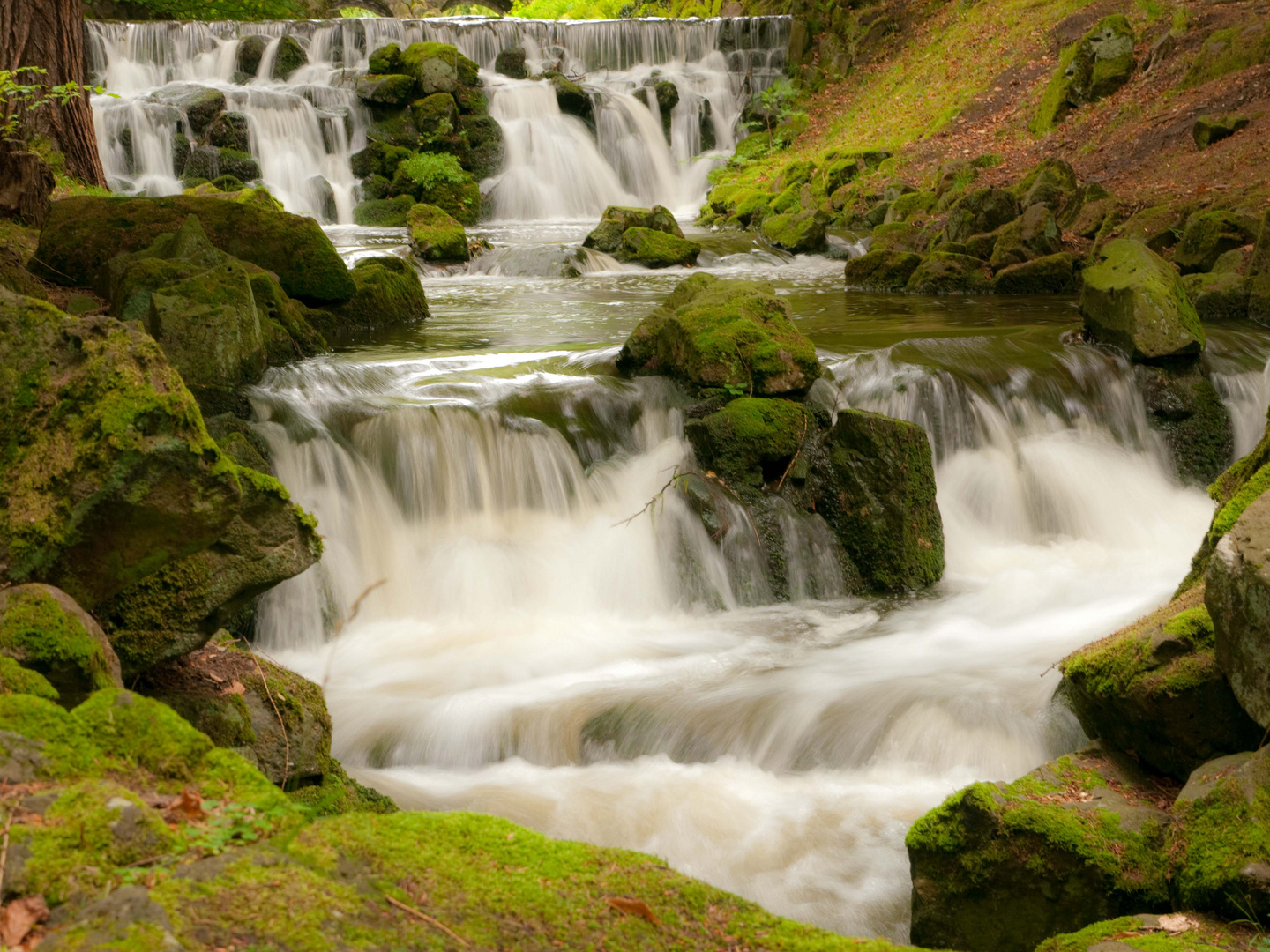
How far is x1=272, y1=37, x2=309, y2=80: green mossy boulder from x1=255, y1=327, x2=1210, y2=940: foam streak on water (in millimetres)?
17912

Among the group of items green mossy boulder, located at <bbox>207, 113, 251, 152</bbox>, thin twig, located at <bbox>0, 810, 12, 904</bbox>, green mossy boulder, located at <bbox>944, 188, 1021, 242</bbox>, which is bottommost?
thin twig, located at <bbox>0, 810, 12, 904</bbox>

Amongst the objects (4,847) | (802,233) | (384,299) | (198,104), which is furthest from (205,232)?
(198,104)

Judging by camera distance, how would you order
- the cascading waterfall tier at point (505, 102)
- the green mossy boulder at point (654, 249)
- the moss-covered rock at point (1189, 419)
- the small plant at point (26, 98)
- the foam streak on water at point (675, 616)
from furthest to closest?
1. the cascading waterfall tier at point (505, 102)
2. the green mossy boulder at point (654, 249)
3. the moss-covered rock at point (1189, 419)
4. the small plant at point (26, 98)
5. the foam streak on water at point (675, 616)

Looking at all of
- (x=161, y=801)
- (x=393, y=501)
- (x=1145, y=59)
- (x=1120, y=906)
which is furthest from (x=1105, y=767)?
(x=1145, y=59)

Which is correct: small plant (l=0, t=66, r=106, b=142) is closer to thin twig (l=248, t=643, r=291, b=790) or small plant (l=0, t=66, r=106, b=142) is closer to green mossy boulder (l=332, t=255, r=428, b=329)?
green mossy boulder (l=332, t=255, r=428, b=329)

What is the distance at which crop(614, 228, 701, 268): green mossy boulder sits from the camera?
15969mm

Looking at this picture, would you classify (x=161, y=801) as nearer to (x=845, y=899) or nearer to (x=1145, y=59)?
(x=845, y=899)

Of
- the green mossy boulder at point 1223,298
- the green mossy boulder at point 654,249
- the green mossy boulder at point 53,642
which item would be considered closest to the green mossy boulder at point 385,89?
the green mossy boulder at point 654,249

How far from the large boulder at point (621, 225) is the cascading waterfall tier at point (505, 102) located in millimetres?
4997

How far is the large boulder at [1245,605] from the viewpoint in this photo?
3.04 metres

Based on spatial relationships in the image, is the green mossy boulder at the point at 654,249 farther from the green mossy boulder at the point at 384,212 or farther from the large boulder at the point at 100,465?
the large boulder at the point at 100,465

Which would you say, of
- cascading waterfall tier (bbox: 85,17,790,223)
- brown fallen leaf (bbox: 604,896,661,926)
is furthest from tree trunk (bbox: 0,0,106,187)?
brown fallen leaf (bbox: 604,896,661,926)

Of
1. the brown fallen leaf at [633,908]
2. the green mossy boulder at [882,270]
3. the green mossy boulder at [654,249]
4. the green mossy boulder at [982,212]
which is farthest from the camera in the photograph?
the green mossy boulder at [654,249]

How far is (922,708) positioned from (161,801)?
3.78 metres
